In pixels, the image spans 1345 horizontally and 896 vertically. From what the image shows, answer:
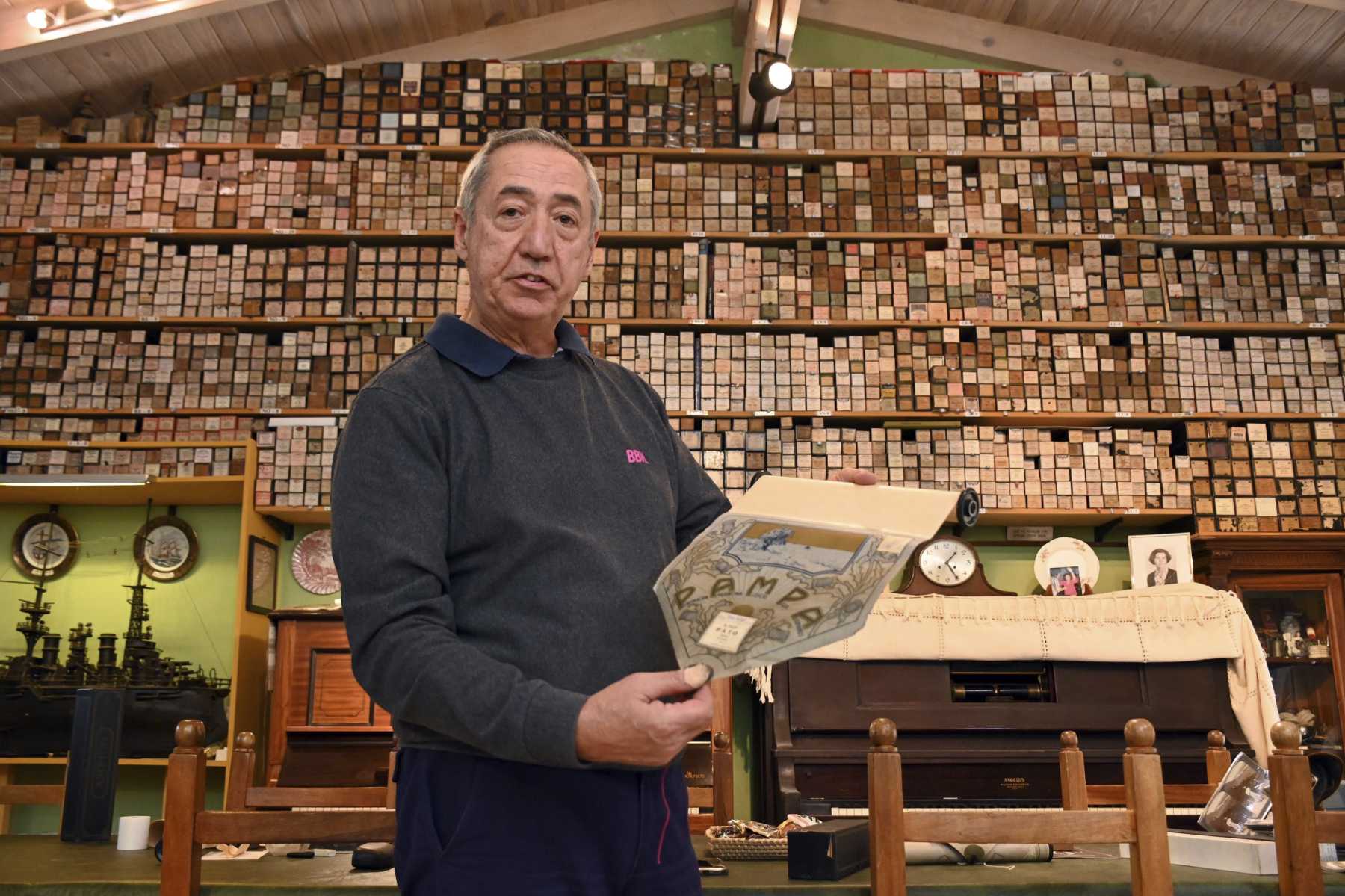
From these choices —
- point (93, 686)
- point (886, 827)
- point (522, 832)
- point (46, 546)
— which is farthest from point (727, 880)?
point (46, 546)

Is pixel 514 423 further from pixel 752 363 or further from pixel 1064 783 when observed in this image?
pixel 752 363

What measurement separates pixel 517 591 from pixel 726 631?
0.21 m

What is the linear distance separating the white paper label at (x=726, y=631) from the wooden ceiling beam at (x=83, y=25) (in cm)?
468

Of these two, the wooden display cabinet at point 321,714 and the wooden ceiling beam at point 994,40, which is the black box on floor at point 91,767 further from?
the wooden ceiling beam at point 994,40

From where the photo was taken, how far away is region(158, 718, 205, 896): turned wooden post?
1714 mm

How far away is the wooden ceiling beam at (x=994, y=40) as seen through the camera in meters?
5.74

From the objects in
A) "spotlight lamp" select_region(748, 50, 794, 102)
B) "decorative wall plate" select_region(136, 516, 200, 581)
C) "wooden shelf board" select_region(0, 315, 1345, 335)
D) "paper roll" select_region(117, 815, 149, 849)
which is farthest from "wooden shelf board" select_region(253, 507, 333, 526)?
"spotlight lamp" select_region(748, 50, 794, 102)

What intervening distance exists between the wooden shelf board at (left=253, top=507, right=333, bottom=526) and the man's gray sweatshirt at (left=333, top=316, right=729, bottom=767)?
364 centimetres

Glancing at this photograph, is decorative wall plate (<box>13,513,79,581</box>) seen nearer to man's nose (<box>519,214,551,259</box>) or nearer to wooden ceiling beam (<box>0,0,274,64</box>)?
wooden ceiling beam (<box>0,0,274,64</box>)

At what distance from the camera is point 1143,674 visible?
4.13 meters

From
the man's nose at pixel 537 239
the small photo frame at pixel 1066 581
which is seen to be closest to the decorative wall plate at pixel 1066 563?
the small photo frame at pixel 1066 581

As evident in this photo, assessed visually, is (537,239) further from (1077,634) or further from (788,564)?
(1077,634)

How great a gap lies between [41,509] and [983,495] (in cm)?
394

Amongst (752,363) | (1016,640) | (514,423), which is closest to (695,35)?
(752,363)
